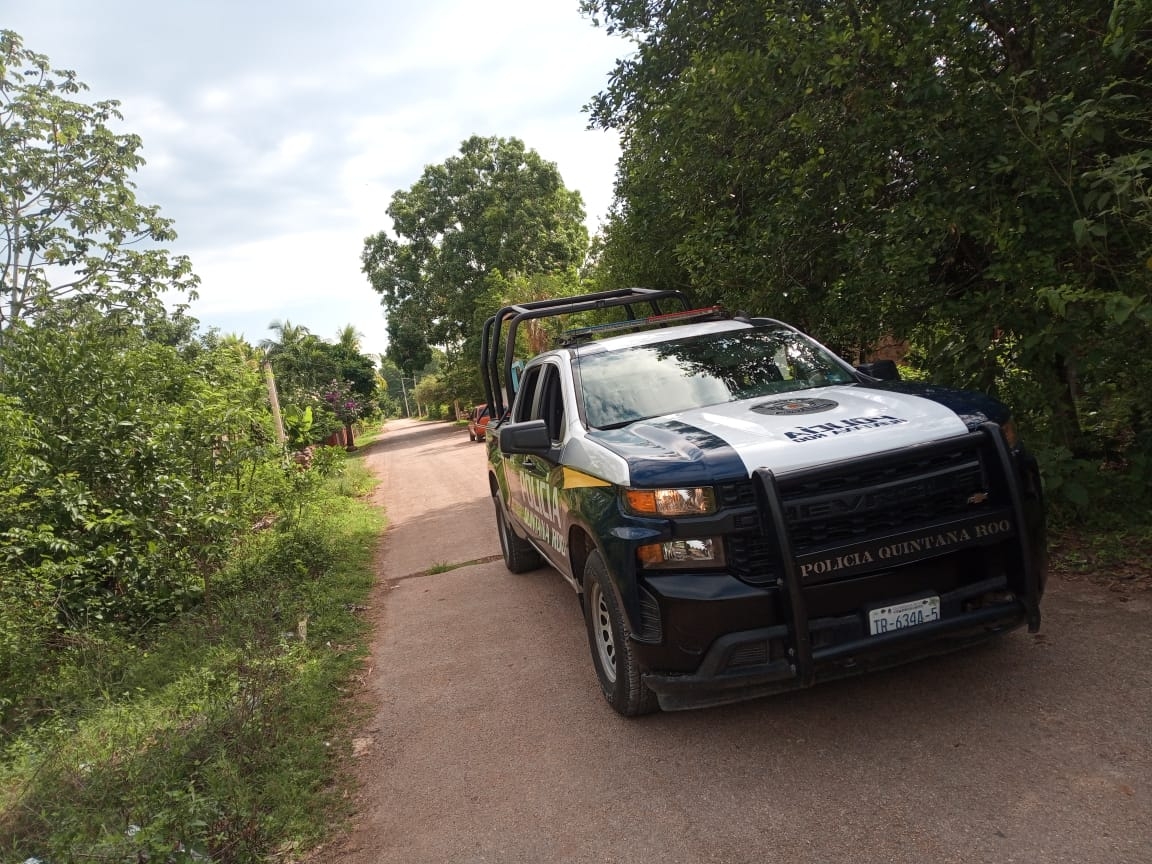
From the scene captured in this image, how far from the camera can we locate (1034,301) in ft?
16.7

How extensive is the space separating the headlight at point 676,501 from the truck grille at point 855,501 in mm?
58

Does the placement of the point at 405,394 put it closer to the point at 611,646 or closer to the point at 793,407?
the point at 611,646

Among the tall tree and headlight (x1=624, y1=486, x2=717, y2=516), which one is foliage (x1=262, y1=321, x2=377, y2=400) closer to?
the tall tree

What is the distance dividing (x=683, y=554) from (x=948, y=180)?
388 centimetres

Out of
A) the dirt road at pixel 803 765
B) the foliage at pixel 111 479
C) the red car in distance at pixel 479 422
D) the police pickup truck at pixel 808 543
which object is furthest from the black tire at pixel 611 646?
the red car in distance at pixel 479 422

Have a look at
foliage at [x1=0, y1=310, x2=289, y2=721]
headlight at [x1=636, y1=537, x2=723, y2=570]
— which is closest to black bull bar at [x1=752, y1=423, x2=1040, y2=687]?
headlight at [x1=636, y1=537, x2=723, y2=570]

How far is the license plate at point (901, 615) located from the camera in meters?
3.21

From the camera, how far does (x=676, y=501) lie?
328 cm

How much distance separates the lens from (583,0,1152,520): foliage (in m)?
4.84

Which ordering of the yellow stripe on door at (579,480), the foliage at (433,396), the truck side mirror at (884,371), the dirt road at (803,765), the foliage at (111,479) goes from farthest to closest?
the foliage at (433,396)
the foliage at (111,479)
the truck side mirror at (884,371)
the yellow stripe on door at (579,480)
the dirt road at (803,765)

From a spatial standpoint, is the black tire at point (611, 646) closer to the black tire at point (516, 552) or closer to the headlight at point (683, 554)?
the headlight at point (683, 554)

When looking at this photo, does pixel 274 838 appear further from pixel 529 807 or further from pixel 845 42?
pixel 845 42

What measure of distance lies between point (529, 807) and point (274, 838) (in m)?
1.09

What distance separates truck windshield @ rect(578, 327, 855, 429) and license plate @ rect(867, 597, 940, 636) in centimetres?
152
